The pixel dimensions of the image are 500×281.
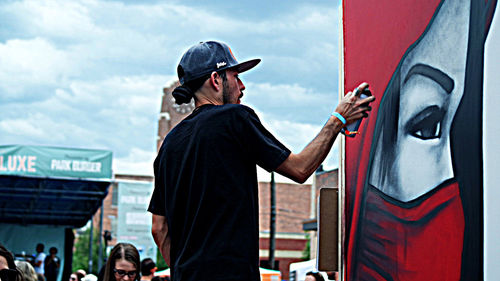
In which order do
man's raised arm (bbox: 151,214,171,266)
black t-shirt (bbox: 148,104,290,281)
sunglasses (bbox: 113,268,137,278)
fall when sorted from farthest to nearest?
sunglasses (bbox: 113,268,137,278) < man's raised arm (bbox: 151,214,171,266) < black t-shirt (bbox: 148,104,290,281)

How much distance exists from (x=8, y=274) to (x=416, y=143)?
2.55m

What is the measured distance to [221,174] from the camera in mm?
2250

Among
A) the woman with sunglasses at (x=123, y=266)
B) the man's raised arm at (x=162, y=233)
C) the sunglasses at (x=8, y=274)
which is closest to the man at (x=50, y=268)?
the woman with sunglasses at (x=123, y=266)

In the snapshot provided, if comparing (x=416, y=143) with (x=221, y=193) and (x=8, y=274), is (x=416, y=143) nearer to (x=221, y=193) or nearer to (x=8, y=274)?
(x=221, y=193)

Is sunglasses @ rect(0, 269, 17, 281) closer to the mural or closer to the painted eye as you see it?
the mural

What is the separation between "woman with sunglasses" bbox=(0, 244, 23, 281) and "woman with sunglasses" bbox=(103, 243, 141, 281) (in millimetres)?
904

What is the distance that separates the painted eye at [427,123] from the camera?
2.02 metres

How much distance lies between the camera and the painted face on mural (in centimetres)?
191

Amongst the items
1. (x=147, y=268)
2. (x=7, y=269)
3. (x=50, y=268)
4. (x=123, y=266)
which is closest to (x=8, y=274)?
(x=7, y=269)

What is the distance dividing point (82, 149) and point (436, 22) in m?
18.1

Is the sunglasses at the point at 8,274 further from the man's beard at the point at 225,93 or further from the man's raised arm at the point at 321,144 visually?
the man's raised arm at the point at 321,144

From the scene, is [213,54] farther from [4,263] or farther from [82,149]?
[82,149]

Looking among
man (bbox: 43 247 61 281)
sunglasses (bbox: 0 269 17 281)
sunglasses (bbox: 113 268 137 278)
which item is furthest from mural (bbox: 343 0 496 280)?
man (bbox: 43 247 61 281)

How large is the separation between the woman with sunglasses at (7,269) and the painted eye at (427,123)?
98.3 inches
